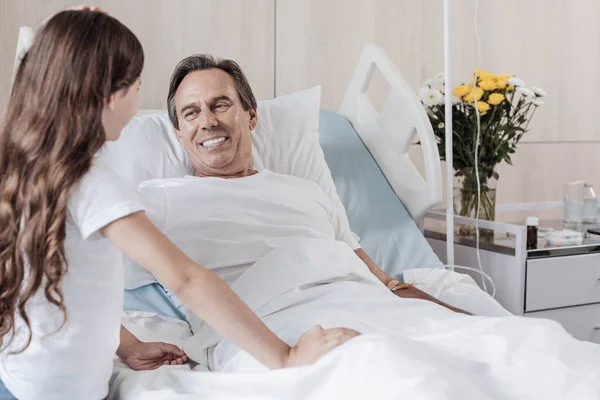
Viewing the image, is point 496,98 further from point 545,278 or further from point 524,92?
point 545,278

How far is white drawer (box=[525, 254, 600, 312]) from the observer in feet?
7.27

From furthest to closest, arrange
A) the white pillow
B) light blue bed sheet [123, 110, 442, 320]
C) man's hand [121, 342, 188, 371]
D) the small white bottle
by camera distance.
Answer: the small white bottle < light blue bed sheet [123, 110, 442, 320] < the white pillow < man's hand [121, 342, 188, 371]

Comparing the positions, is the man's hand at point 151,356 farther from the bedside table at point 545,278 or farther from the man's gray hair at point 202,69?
the bedside table at point 545,278

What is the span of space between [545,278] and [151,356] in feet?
4.04

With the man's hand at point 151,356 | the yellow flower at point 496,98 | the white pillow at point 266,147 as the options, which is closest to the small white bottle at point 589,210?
the yellow flower at point 496,98

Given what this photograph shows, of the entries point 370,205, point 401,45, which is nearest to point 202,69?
point 370,205

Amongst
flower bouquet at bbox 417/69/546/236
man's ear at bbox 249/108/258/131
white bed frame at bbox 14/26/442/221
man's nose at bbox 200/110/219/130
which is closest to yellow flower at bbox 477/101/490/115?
flower bouquet at bbox 417/69/546/236

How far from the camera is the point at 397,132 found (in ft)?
7.80

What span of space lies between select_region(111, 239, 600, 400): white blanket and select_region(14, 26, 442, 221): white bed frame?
27.5 inches

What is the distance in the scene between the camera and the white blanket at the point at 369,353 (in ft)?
3.45

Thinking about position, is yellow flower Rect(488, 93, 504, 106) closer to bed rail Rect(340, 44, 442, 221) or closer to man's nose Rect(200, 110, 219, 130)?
bed rail Rect(340, 44, 442, 221)

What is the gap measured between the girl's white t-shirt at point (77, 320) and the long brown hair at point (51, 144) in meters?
0.03

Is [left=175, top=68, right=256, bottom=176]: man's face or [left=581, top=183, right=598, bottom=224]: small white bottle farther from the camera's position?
[left=581, top=183, right=598, bottom=224]: small white bottle

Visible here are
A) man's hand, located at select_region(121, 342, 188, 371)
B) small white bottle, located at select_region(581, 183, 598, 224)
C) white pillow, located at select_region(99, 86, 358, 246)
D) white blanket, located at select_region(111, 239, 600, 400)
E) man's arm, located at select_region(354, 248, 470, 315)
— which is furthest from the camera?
small white bottle, located at select_region(581, 183, 598, 224)
